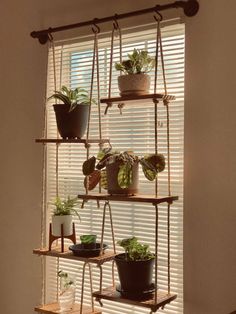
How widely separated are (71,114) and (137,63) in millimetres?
419

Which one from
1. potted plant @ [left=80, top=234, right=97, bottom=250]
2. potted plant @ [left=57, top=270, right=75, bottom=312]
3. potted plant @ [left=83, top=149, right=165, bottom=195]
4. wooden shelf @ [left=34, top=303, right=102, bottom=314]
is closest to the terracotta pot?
potted plant @ [left=83, top=149, right=165, bottom=195]

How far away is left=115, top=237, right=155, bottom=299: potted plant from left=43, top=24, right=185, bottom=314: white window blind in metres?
0.21

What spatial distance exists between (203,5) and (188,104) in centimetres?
44

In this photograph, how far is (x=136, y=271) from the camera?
1.98 metres

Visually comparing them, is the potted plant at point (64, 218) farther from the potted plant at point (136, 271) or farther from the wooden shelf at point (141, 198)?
the potted plant at point (136, 271)

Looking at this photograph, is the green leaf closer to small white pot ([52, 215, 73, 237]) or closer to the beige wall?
the beige wall

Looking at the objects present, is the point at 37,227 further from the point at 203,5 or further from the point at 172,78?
the point at 203,5

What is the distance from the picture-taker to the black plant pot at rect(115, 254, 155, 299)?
1980 mm

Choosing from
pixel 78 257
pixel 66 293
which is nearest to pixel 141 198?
pixel 78 257

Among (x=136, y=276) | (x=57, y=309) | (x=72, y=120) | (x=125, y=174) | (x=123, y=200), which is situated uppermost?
(x=72, y=120)

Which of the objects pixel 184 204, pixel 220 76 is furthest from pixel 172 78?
pixel 184 204

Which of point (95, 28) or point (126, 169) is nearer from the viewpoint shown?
point (126, 169)

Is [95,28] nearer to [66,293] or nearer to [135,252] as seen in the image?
[135,252]

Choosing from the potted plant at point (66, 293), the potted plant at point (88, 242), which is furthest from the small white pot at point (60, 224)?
the potted plant at point (66, 293)
